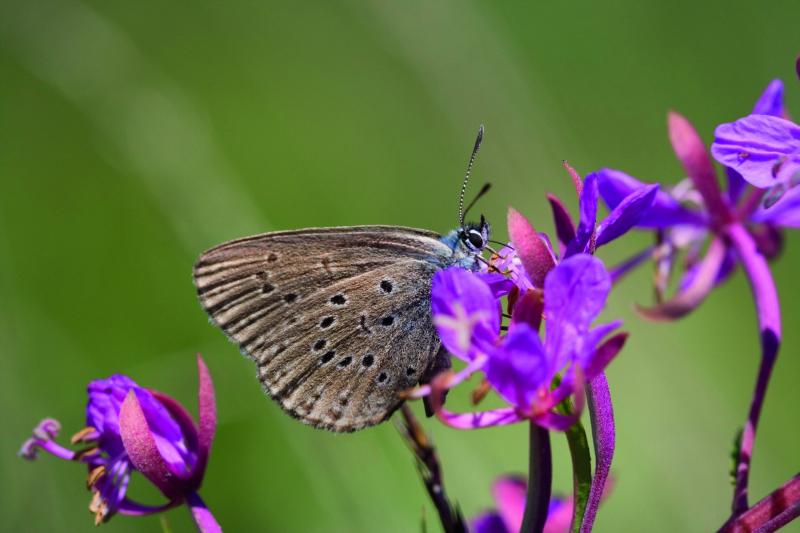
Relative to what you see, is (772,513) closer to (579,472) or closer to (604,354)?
(579,472)

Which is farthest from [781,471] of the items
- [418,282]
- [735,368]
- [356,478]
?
[418,282]

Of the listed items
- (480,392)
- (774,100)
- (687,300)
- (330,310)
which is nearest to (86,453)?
(330,310)

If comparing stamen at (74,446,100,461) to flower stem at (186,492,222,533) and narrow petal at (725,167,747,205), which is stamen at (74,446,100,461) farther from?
narrow petal at (725,167,747,205)

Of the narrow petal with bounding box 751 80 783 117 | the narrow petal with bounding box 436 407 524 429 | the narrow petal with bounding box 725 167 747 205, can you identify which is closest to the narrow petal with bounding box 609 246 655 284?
the narrow petal with bounding box 725 167 747 205

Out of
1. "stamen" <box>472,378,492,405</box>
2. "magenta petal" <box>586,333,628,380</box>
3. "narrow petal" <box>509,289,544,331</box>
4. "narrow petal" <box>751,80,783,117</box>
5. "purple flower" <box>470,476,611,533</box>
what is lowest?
"purple flower" <box>470,476,611,533</box>

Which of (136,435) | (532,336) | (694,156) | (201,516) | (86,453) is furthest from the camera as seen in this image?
(694,156)

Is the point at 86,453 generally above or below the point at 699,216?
above

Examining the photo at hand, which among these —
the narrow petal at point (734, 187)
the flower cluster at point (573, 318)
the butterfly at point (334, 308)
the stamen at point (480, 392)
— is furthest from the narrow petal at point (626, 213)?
the narrow petal at point (734, 187)
